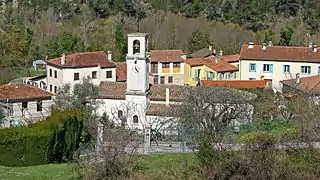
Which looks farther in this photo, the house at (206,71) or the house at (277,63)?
the house at (206,71)

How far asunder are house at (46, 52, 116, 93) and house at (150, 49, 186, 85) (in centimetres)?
473

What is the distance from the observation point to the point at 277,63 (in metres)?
38.5

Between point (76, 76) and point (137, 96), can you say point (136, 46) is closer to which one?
point (137, 96)

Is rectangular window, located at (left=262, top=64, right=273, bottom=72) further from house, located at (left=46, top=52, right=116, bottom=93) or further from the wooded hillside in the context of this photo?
house, located at (left=46, top=52, right=116, bottom=93)

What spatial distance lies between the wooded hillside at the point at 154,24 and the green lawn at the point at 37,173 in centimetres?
3123

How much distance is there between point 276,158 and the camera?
47.3 feet

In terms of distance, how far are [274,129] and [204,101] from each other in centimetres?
325

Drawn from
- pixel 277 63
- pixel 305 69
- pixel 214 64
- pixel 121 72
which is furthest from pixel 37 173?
pixel 214 64

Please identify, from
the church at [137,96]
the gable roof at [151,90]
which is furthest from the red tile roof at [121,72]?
the church at [137,96]

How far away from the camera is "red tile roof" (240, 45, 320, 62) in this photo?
38.1 metres

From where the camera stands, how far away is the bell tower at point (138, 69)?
29156 mm

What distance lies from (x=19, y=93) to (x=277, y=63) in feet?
55.6

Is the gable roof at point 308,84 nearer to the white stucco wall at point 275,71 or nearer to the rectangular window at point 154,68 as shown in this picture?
the white stucco wall at point 275,71

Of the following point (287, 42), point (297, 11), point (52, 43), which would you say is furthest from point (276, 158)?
point (297, 11)
